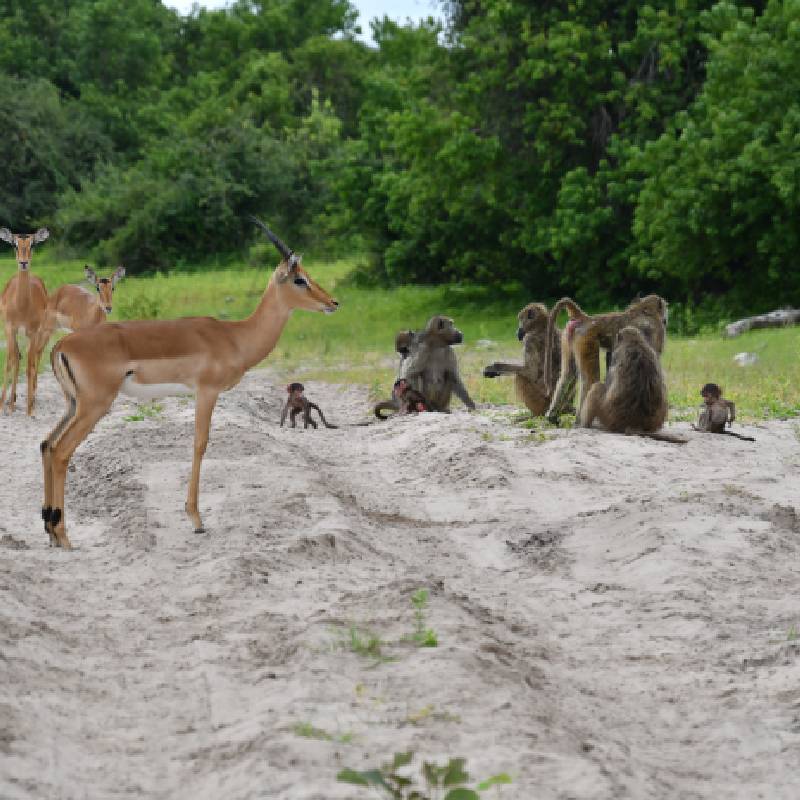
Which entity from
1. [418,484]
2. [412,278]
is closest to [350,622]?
[418,484]

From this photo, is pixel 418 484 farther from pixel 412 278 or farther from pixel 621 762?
pixel 412 278

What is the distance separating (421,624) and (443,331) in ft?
29.0

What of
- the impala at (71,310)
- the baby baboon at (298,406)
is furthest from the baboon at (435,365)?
the impala at (71,310)

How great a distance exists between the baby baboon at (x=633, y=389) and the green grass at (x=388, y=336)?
191 centimetres

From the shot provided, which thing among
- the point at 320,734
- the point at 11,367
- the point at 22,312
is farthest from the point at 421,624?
the point at 22,312

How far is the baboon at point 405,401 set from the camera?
14.3 meters

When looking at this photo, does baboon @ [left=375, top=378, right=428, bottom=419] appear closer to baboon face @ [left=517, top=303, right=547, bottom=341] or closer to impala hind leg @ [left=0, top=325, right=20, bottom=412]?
baboon face @ [left=517, top=303, right=547, bottom=341]

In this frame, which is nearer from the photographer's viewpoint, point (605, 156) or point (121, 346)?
point (121, 346)

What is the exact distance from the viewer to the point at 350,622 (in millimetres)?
6105

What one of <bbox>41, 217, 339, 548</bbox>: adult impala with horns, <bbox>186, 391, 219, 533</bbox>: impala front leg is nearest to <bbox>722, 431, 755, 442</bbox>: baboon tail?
<bbox>41, 217, 339, 548</bbox>: adult impala with horns

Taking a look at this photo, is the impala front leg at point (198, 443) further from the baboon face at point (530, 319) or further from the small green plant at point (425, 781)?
the baboon face at point (530, 319)

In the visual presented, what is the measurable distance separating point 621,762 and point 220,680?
1.72 metres

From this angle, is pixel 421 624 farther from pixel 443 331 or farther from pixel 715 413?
pixel 443 331

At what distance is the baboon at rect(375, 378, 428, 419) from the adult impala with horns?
5.79 meters
